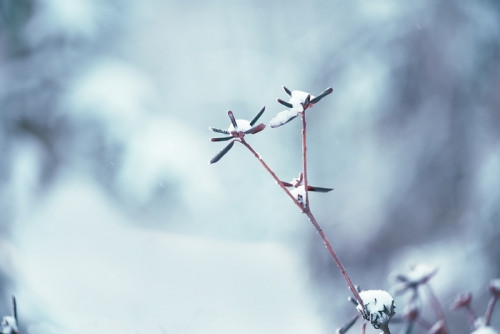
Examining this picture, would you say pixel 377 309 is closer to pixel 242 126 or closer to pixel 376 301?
pixel 376 301

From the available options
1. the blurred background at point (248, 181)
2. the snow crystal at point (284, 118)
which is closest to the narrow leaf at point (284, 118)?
the snow crystal at point (284, 118)

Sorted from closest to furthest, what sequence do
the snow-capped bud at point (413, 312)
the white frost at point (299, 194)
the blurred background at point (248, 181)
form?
the snow-capped bud at point (413, 312) → the white frost at point (299, 194) → the blurred background at point (248, 181)

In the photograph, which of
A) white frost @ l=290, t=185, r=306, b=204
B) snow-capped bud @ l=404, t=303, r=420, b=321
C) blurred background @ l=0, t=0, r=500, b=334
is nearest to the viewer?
snow-capped bud @ l=404, t=303, r=420, b=321

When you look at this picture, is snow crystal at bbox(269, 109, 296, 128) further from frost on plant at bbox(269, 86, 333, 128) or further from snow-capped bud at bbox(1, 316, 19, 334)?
snow-capped bud at bbox(1, 316, 19, 334)

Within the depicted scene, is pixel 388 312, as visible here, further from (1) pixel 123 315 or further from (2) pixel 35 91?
(2) pixel 35 91

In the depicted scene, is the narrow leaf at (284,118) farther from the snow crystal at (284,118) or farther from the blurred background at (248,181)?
the blurred background at (248,181)

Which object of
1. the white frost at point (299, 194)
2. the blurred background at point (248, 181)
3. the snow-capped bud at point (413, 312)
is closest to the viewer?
the snow-capped bud at point (413, 312)

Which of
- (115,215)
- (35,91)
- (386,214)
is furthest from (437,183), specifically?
(35,91)

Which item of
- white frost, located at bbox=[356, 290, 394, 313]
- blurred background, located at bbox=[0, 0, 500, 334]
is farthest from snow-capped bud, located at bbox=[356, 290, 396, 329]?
→ blurred background, located at bbox=[0, 0, 500, 334]
